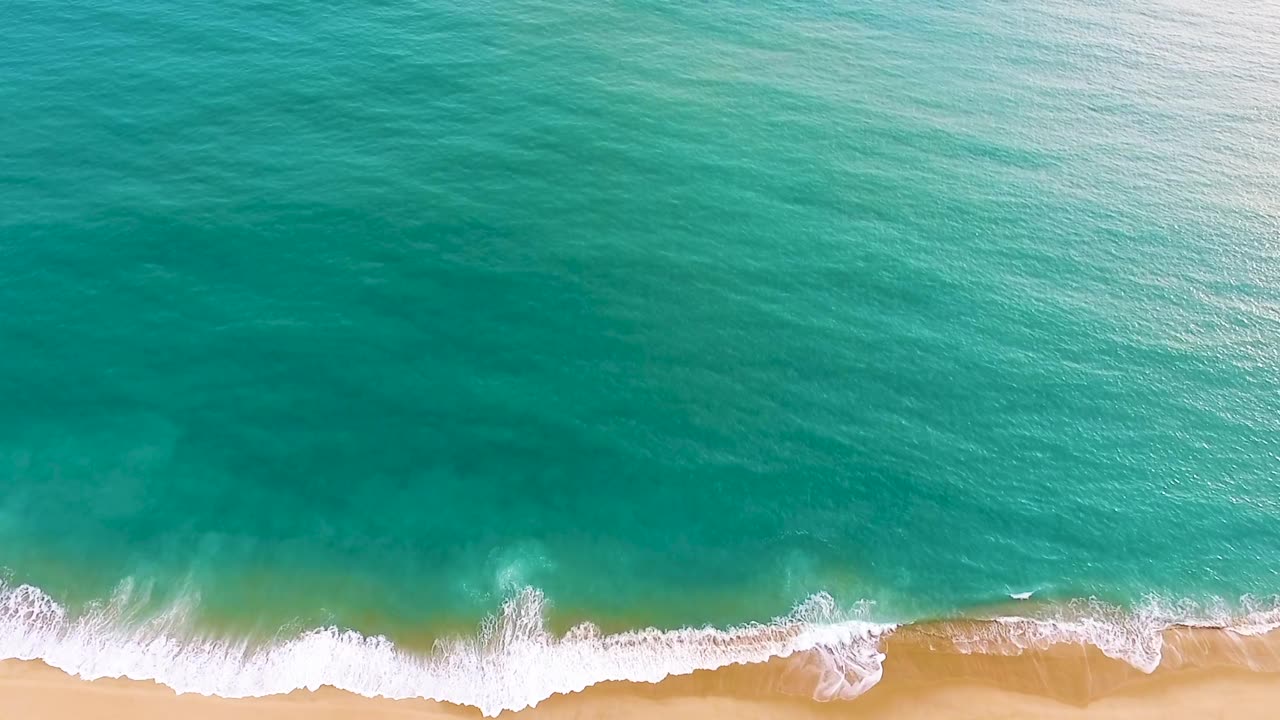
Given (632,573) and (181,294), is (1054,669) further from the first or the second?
(181,294)

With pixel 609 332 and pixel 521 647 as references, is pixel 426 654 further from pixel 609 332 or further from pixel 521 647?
pixel 609 332

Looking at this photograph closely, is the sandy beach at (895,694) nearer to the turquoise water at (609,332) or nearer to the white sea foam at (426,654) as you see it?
the white sea foam at (426,654)

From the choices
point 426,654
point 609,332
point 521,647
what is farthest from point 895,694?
point 609,332

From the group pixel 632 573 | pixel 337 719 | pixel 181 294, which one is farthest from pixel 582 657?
pixel 181 294

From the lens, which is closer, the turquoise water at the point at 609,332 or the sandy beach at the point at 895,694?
the sandy beach at the point at 895,694

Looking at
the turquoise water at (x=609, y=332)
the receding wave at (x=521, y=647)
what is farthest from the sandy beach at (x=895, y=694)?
the turquoise water at (x=609, y=332)
